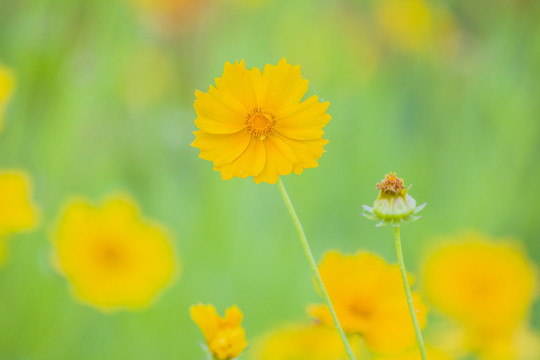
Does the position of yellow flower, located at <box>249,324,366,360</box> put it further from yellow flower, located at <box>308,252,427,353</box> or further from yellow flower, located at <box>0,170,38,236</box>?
yellow flower, located at <box>0,170,38,236</box>

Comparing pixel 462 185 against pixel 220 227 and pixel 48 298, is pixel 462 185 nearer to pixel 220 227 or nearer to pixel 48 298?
pixel 220 227

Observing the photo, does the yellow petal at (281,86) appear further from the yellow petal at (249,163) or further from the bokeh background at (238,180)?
the bokeh background at (238,180)

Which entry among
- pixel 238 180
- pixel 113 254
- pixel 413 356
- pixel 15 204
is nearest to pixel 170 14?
pixel 238 180

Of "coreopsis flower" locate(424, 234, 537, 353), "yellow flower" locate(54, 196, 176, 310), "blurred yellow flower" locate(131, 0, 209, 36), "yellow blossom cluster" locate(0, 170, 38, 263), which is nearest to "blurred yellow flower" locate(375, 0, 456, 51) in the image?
"blurred yellow flower" locate(131, 0, 209, 36)

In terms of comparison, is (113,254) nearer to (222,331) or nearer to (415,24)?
(222,331)

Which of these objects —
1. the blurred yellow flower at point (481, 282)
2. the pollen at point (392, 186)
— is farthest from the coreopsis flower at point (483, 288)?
the pollen at point (392, 186)
